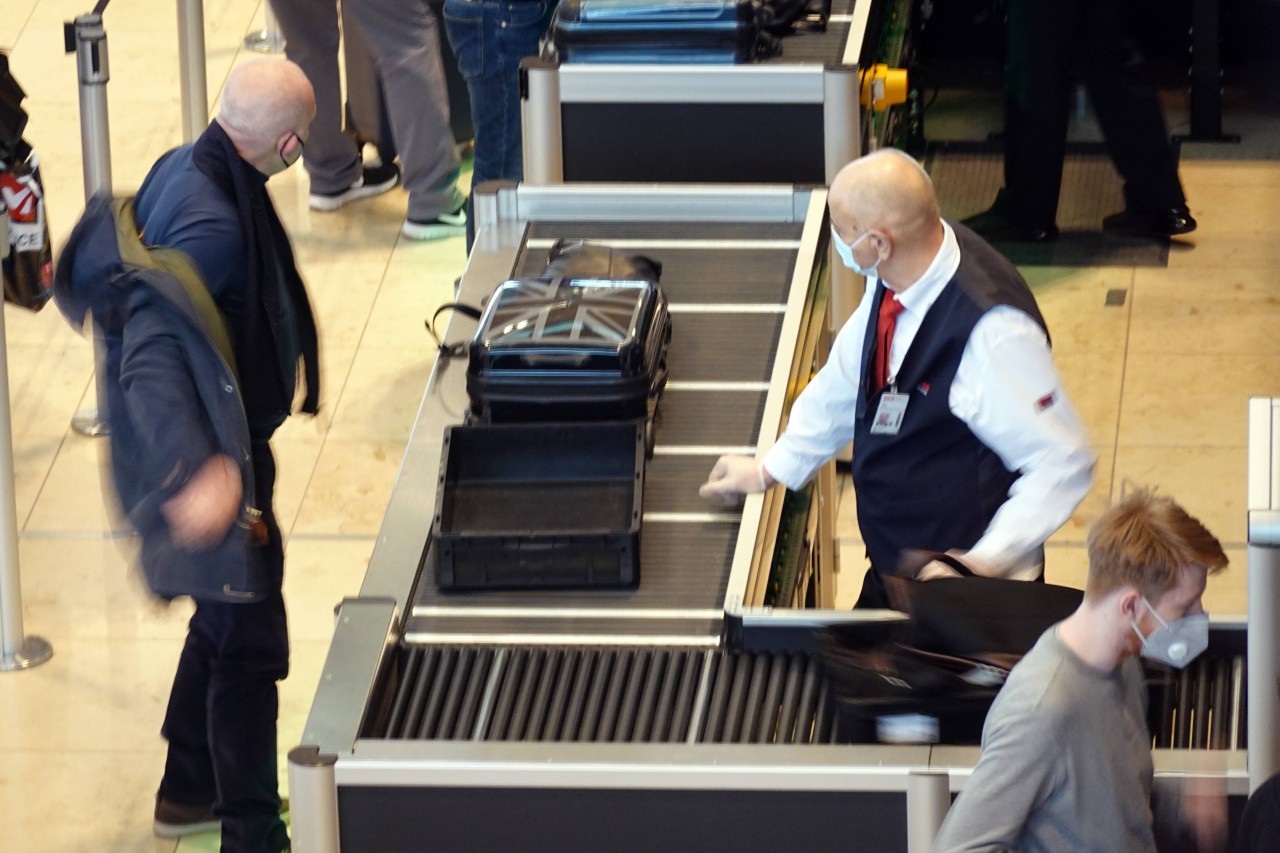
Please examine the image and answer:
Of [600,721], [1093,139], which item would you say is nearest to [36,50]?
[1093,139]

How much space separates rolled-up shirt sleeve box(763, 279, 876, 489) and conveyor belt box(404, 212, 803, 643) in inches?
4.7

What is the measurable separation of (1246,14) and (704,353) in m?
5.33

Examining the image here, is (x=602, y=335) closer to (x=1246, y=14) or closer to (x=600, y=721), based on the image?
(x=600, y=721)

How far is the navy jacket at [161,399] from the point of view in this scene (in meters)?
4.08

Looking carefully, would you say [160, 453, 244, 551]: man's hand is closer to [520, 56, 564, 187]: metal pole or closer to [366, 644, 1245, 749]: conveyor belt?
[366, 644, 1245, 749]: conveyor belt

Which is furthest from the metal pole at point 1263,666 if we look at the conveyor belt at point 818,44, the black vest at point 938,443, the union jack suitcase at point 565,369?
the conveyor belt at point 818,44

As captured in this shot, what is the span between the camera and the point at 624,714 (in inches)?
127

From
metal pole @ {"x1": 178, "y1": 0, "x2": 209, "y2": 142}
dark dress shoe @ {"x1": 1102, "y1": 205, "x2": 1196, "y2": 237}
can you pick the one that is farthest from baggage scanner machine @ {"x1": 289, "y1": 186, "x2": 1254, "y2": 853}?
dark dress shoe @ {"x1": 1102, "y1": 205, "x2": 1196, "y2": 237}

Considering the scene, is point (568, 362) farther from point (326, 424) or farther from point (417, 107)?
point (417, 107)

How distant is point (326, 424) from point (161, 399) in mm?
2650

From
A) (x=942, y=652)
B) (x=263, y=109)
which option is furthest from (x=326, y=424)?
(x=942, y=652)

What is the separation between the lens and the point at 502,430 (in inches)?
152

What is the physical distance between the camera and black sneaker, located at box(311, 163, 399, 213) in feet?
26.6

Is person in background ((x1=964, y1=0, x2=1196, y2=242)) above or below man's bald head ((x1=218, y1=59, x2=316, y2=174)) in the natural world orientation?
below
